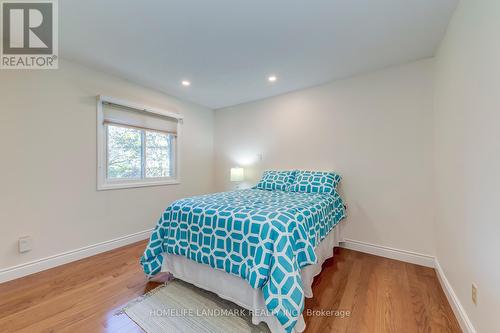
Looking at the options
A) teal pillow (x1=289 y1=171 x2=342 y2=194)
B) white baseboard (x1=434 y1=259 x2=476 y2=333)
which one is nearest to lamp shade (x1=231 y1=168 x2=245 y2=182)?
teal pillow (x1=289 y1=171 x2=342 y2=194)

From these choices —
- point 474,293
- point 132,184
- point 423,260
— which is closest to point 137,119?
point 132,184

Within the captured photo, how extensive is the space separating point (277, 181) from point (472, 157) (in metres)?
2.06

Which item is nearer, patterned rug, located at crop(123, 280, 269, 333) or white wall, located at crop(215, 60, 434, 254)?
patterned rug, located at crop(123, 280, 269, 333)

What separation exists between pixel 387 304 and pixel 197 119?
3.80 m

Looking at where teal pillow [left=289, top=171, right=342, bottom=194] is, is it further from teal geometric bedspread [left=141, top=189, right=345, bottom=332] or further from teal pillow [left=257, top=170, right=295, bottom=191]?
teal geometric bedspread [left=141, top=189, right=345, bottom=332]

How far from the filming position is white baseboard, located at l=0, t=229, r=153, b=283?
1992mm

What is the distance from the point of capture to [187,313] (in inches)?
61.1

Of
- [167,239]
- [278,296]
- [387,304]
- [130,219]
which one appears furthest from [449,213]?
[130,219]

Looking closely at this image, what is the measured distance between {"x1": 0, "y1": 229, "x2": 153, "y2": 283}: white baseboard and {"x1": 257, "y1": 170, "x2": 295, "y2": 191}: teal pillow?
2.03 m

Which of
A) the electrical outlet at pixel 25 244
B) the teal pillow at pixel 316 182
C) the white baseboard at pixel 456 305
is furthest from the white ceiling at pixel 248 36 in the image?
the white baseboard at pixel 456 305

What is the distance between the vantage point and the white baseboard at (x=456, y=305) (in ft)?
4.34

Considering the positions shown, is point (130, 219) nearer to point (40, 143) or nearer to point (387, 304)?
point (40, 143)

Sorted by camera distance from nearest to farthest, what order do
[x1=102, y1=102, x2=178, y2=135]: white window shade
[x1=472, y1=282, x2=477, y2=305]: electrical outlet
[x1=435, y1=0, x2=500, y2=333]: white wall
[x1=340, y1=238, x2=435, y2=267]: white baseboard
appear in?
[x1=435, y1=0, x2=500, y2=333]: white wall → [x1=472, y1=282, x2=477, y2=305]: electrical outlet → [x1=340, y1=238, x2=435, y2=267]: white baseboard → [x1=102, y1=102, x2=178, y2=135]: white window shade

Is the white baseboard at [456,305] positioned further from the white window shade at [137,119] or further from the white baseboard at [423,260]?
the white window shade at [137,119]
